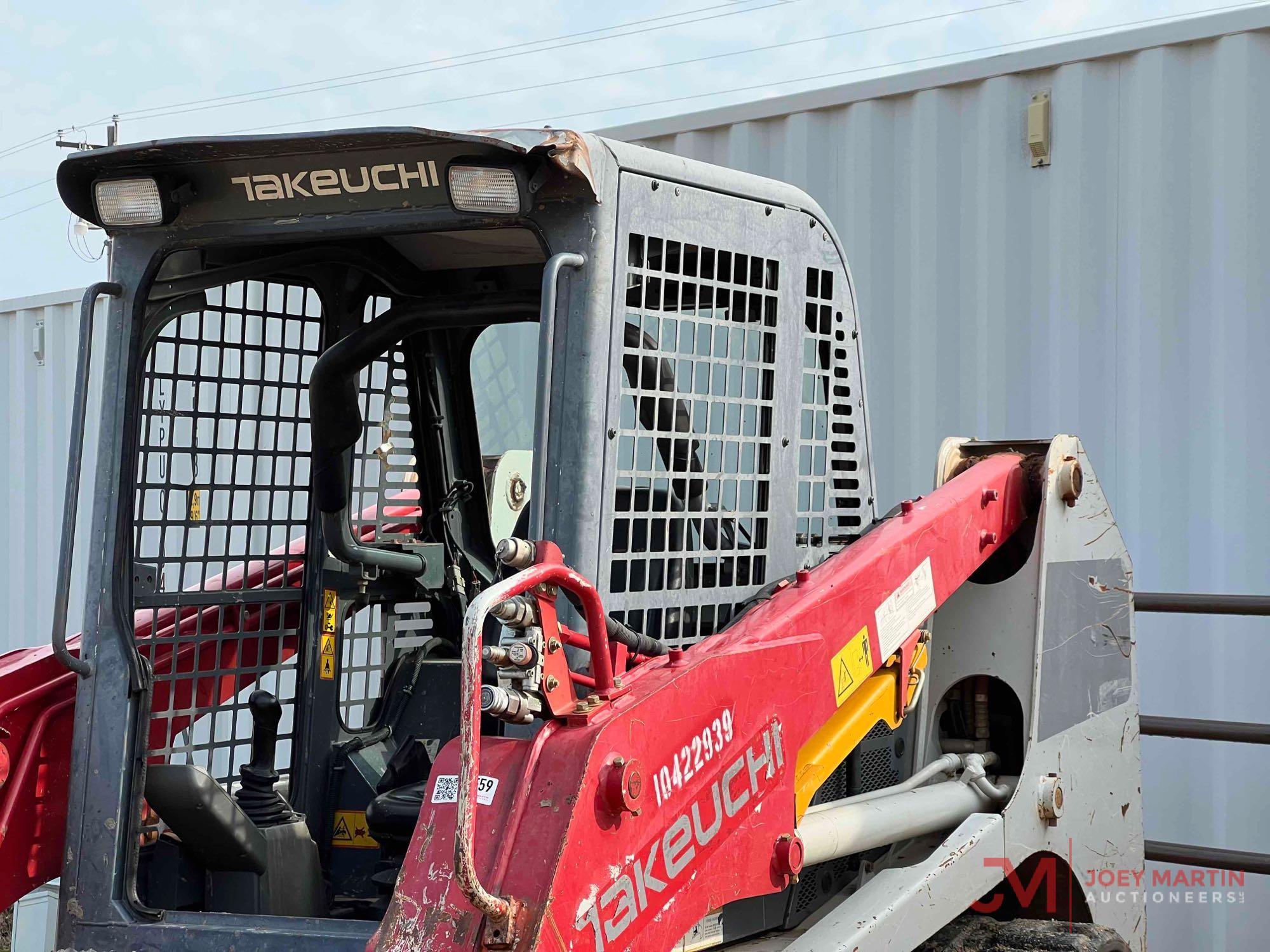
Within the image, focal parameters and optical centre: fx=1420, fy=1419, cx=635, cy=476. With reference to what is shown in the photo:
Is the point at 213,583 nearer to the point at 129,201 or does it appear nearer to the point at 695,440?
the point at 129,201

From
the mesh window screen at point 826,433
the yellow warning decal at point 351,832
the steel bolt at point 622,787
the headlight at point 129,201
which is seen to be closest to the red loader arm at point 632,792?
the steel bolt at point 622,787

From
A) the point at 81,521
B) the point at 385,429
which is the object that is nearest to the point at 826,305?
the point at 385,429

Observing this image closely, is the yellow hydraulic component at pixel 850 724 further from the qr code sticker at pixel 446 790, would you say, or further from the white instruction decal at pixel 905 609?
the qr code sticker at pixel 446 790

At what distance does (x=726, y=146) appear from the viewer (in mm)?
6133

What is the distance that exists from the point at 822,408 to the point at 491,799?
1.28 m

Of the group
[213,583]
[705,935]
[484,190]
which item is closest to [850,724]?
[705,935]

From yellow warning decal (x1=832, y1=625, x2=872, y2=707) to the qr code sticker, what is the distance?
0.76 meters

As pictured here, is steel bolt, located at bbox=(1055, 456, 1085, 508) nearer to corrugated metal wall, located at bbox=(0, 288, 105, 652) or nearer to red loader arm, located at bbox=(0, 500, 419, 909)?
red loader arm, located at bbox=(0, 500, 419, 909)

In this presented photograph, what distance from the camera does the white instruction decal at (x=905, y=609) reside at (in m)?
2.73

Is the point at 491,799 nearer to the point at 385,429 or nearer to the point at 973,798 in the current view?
the point at 973,798

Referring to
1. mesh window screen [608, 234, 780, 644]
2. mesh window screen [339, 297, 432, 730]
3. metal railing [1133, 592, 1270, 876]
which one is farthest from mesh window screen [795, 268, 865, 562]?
metal railing [1133, 592, 1270, 876]

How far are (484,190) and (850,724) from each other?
124 cm

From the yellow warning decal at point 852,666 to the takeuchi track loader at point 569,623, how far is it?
2 cm

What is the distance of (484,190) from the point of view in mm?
2420
